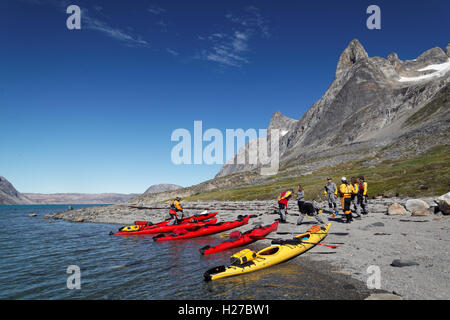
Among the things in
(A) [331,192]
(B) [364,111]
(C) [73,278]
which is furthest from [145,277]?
(B) [364,111]

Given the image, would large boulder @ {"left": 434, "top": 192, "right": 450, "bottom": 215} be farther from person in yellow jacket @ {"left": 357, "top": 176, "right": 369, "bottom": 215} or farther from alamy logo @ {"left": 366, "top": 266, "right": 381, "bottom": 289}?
alamy logo @ {"left": 366, "top": 266, "right": 381, "bottom": 289}

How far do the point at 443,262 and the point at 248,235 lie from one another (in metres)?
10.3

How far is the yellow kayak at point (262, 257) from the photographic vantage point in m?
10.3

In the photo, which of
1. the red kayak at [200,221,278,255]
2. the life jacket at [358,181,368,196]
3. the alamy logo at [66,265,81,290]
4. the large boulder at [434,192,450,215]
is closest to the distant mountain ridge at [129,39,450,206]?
the large boulder at [434,192,450,215]

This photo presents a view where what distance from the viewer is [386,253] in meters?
10.8

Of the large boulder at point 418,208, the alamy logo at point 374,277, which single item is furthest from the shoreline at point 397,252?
the large boulder at point 418,208

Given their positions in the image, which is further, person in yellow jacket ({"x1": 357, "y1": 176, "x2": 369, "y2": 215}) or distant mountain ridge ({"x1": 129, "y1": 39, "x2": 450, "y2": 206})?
distant mountain ridge ({"x1": 129, "y1": 39, "x2": 450, "y2": 206})

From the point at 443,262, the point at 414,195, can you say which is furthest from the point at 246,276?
the point at 414,195

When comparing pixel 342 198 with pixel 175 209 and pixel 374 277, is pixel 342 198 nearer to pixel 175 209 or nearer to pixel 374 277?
pixel 374 277

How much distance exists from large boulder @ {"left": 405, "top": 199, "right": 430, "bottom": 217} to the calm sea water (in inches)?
488

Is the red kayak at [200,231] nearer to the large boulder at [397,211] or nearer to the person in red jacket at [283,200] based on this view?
the person in red jacket at [283,200]

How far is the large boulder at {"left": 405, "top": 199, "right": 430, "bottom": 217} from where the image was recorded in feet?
58.0

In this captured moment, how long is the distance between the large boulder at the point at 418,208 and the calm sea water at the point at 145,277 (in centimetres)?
1240
